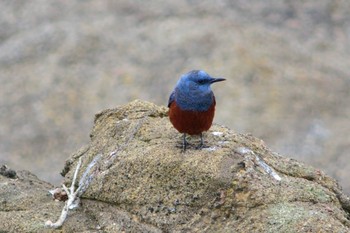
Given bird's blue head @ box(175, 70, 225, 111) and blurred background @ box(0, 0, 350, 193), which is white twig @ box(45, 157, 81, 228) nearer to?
bird's blue head @ box(175, 70, 225, 111)

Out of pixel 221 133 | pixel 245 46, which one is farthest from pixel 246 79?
pixel 221 133

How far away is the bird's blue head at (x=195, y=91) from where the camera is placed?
6.58m

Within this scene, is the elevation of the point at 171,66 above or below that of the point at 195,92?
below

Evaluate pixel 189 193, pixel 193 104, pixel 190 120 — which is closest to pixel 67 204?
pixel 189 193

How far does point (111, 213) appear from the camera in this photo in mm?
5875

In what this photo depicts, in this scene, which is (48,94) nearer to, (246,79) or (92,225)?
(246,79)

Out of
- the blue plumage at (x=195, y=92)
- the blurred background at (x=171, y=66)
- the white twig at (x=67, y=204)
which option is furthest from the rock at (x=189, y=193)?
the blurred background at (x=171, y=66)

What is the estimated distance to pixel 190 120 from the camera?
6457 millimetres

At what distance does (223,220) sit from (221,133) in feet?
3.58

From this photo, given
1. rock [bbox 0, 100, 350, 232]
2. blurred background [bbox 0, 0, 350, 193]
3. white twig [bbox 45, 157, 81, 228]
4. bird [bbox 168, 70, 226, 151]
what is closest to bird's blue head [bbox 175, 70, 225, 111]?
bird [bbox 168, 70, 226, 151]

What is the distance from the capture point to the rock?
18.3 feet

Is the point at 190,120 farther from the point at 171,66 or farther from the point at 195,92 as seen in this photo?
the point at 171,66

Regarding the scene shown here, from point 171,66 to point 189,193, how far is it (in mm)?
12643

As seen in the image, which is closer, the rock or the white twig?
the rock
